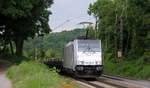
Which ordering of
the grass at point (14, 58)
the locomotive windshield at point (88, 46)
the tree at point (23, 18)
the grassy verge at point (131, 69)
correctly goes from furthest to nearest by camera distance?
the grass at point (14, 58) → the tree at point (23, 18) → the grassy verge at point (131, 69) → the locomotive windshield at point (88, 46)

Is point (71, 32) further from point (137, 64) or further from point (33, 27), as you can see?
point (137, 64)

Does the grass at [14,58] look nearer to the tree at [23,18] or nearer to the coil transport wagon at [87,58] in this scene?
the tree at [23,18]

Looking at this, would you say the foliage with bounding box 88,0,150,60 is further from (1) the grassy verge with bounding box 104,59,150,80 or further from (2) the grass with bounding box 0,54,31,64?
(2) the grass with bounding box 0,54,31,64

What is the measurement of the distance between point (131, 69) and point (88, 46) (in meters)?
14.3

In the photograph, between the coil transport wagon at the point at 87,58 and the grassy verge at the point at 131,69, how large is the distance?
7937 mm

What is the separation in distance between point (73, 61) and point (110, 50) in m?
37.8

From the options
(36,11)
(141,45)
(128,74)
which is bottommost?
(128,74)

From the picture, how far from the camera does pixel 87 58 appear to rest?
33.8m

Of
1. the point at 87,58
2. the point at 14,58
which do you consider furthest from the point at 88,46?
the point at 14,58

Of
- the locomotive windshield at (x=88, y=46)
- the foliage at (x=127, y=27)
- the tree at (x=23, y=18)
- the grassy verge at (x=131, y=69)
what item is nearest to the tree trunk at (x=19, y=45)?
the tree at (x=23, y=18)

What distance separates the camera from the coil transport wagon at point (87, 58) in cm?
3331

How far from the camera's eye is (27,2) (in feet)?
166

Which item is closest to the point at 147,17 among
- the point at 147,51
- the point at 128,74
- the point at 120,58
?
the point at 147,51

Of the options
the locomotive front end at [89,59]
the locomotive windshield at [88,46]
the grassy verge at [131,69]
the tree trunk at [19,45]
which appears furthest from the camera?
the tree trunk at [19,45]
